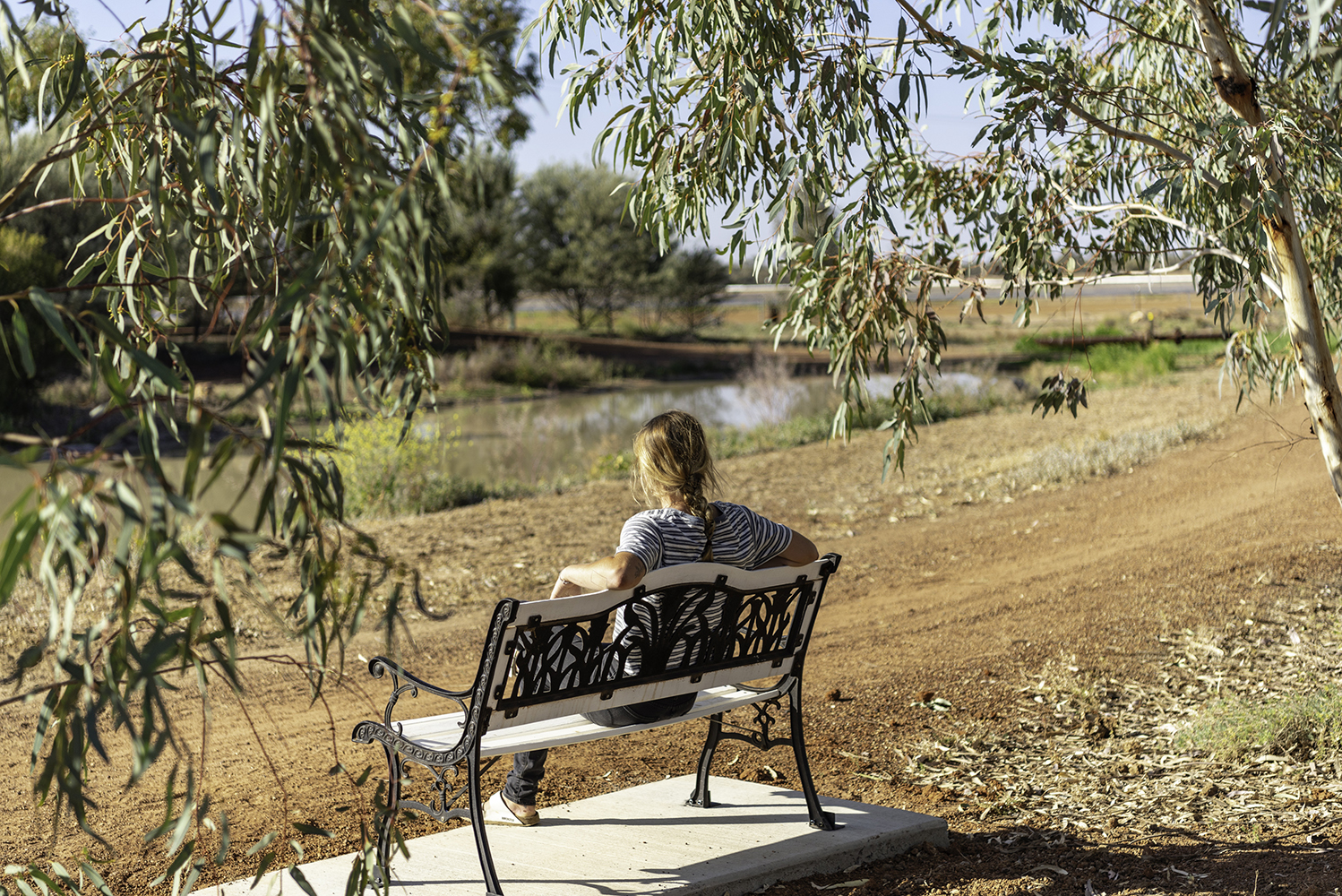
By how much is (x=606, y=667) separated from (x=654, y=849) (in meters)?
0.55

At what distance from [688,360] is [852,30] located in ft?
89.8

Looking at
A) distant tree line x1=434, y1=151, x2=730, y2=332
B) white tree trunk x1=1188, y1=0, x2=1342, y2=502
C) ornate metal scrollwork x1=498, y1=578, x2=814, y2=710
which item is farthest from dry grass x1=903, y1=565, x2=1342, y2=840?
distant tree line x1=434, y1=151, x2=730, y2=332

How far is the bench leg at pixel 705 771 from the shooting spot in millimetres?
3508

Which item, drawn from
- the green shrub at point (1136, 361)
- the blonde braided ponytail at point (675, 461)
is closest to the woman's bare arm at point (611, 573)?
the blonde braided ponytail at point (675, 461)

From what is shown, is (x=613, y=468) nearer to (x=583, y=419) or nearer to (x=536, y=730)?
(x=583, y=419)

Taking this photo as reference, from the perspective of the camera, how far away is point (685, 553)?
319cm

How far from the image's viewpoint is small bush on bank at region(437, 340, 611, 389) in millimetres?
25250

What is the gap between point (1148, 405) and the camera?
1533 centimetres

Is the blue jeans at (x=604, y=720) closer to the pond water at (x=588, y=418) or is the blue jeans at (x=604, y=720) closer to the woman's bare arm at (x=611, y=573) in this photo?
the woman's bare arm at (x=611, y=573)

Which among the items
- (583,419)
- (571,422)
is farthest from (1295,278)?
(583,419)

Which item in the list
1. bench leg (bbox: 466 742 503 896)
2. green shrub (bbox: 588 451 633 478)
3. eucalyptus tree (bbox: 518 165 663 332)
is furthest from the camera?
eucalyptus tree (bbox: 518 165 663 332)

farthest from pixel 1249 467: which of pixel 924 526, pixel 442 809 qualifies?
pixel 442 809

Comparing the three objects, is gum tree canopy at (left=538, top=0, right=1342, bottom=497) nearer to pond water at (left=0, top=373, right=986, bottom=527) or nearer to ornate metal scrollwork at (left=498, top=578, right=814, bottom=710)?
ornate metal scrollwork at (left=498, top=578, right=814, bottom=710)

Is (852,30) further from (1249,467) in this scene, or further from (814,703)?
(1249,467)
